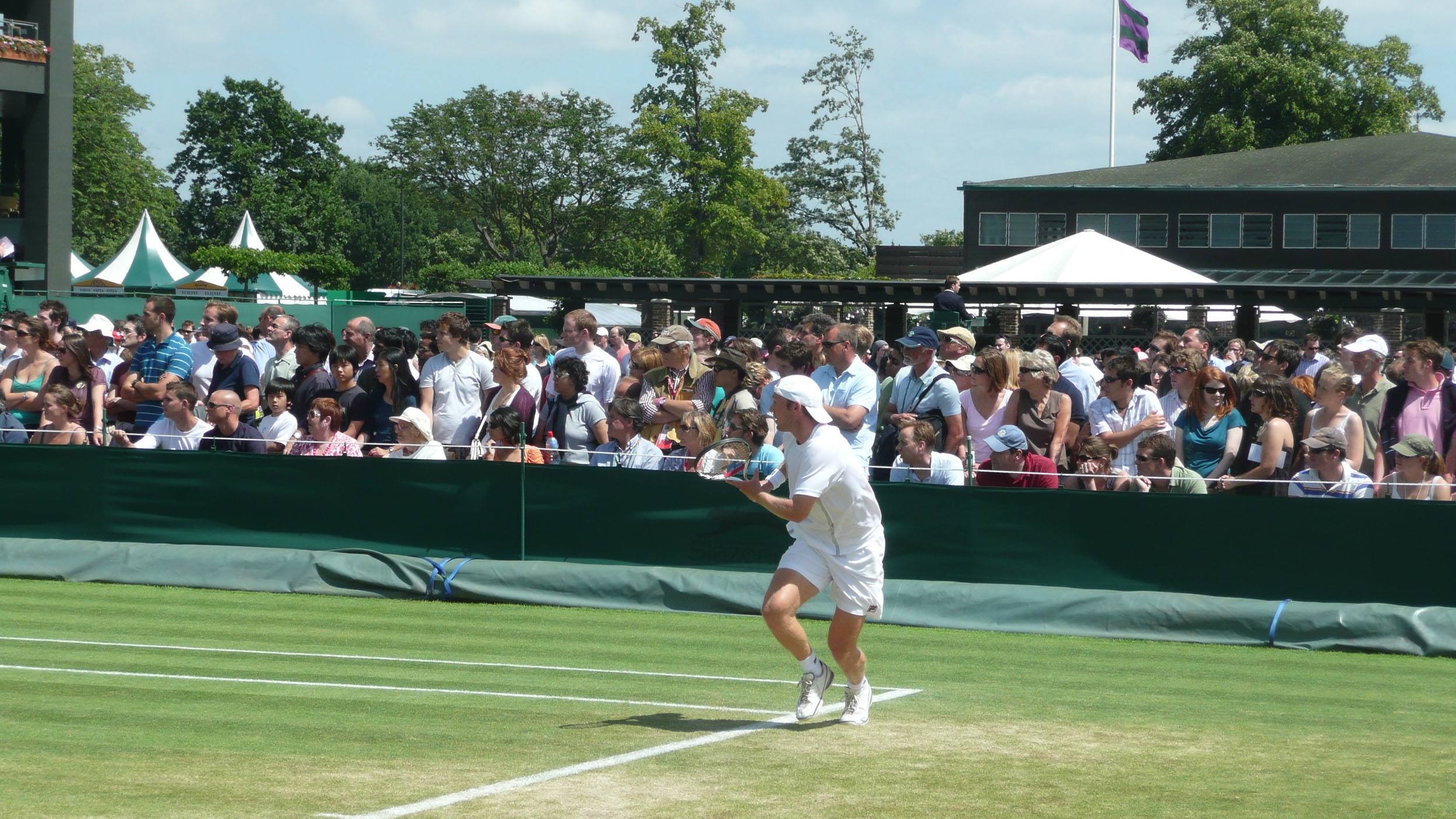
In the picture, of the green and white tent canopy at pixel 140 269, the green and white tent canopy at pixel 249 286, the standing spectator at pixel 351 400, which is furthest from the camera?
the green and white tent canopy at pixel 140 269

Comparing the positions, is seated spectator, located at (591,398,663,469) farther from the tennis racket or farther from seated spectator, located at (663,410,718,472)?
the tennis racket

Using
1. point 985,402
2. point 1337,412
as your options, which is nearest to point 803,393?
point 985,402

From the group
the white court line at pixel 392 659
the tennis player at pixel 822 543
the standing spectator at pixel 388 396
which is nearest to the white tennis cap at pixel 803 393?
the tennis player at pixel 822 543

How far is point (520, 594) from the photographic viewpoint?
12.5 metres

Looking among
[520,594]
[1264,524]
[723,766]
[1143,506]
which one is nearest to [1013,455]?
[1143,506]

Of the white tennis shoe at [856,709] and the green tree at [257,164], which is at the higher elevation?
the green tree at [257,164]

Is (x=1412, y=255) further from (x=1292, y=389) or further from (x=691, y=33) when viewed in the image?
(x=1292, y=389)

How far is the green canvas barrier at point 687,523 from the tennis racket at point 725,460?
150cm

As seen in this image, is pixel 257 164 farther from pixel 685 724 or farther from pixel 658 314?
pixel 685 724

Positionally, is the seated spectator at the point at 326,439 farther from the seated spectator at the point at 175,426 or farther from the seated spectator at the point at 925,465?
the seated spectator at the point at 925,465

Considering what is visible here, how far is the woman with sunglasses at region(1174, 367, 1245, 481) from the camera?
11312 mm

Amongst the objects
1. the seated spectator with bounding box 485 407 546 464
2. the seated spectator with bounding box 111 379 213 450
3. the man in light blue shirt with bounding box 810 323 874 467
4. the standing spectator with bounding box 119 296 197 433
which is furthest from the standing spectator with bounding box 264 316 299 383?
the man in light blue shirt with bounding box 810 323 874 467

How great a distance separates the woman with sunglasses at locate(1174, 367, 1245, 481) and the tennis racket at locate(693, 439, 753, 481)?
3397 mm

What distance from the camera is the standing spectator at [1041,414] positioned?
458 inches
